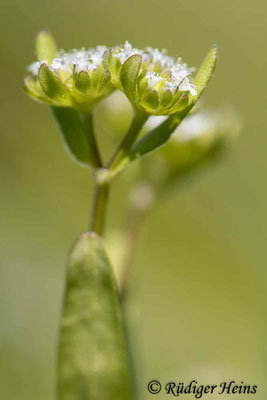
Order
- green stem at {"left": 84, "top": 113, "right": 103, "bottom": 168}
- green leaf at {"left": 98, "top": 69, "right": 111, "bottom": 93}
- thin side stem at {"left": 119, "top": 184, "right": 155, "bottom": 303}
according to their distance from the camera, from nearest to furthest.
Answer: green leaf at {"left": 98, "top": 69, "right": 111, "bottom": 93}
green stem at {"left": 84, "top": 113, "right": 103, "bottom": 168}
thin side stem at {"left": 119, "top": 184, "right": 155, "bottom": 303}

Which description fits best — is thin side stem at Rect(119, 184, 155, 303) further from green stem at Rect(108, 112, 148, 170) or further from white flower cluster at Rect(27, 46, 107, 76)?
white flower cluster at Rect(27, 46, 107, 76)

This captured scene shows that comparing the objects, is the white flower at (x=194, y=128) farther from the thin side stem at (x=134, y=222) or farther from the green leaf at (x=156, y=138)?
the green leaf at (x=156, y=138)

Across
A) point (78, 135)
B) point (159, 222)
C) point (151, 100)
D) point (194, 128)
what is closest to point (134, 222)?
point (194, 128)

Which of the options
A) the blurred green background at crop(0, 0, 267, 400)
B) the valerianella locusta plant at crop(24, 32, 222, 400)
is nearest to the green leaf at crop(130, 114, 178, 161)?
the valerianella locusta plant at crop(24, 32, 222, 400)

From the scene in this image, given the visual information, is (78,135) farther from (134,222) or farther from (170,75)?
(134,222)

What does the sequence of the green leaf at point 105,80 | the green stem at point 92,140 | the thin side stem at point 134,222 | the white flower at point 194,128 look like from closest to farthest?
the green leaf at point 105,80, the green stem at point 92,140, the thin side stem at point 134,222, the white flower at point 194,128

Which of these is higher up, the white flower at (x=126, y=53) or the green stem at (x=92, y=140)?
the white flower at (x=126, y=53)

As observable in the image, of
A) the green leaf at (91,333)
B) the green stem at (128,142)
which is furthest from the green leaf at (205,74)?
the green leaf at (91,333)
